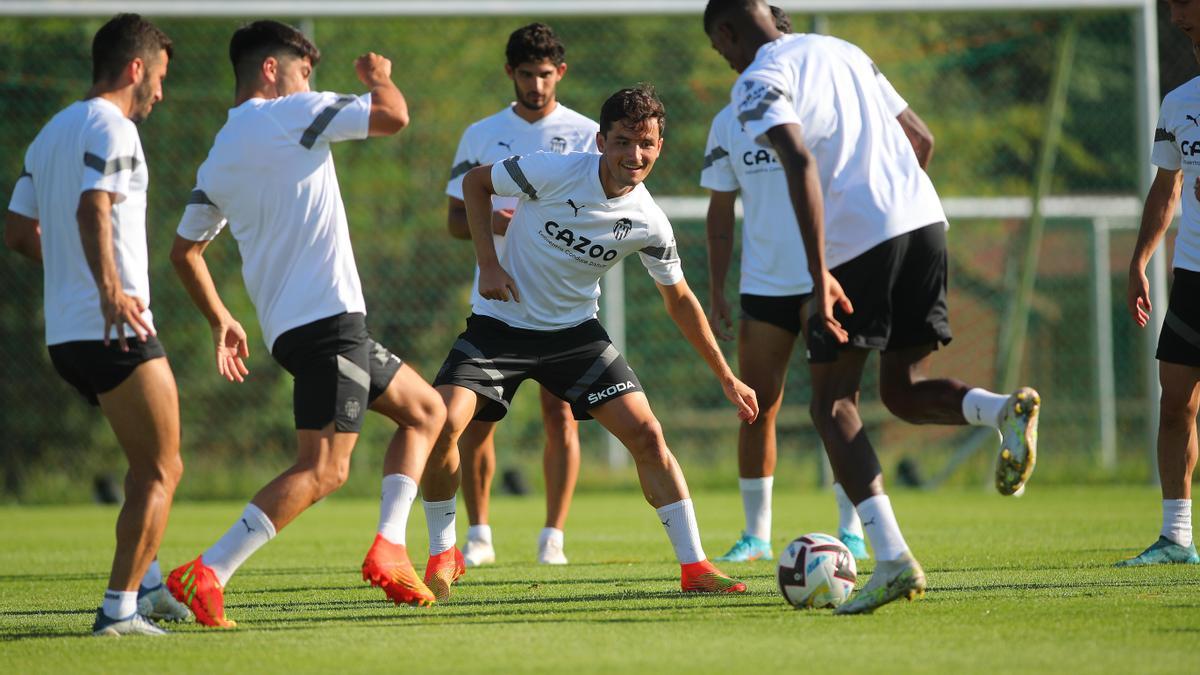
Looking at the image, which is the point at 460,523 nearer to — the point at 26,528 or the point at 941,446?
the point at 26,528

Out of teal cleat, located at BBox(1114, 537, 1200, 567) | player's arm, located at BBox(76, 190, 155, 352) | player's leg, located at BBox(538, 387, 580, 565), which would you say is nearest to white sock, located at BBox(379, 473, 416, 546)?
player's arm, located at BBox(76, 190, 155, 352)

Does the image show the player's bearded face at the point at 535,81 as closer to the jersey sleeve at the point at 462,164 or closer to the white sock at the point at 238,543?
the jersey sleeve at the point at 462,164

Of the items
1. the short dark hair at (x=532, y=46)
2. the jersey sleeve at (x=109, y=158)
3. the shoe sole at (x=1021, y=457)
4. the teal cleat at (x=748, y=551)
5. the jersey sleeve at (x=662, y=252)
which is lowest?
the teal cleat at (x=748, y=551)

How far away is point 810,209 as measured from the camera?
4762mm

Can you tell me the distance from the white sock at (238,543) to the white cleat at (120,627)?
28cm

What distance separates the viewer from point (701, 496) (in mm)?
12961

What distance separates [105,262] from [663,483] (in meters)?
2.43

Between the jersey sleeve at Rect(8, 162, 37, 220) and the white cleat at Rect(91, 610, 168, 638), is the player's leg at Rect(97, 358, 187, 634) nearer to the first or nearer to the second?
the white cleat at Rect(91, 610, 168, 638)

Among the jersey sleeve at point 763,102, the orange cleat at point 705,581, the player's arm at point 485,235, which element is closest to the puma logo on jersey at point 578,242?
the player's arm at point 485,235

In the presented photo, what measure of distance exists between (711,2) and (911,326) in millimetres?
1416

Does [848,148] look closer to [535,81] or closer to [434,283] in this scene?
[535,81]

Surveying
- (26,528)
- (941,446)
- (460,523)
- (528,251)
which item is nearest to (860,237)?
(528,251)

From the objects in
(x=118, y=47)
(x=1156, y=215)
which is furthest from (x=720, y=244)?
(x=118, y=47)

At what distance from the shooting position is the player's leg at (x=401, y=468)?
5355 mm
